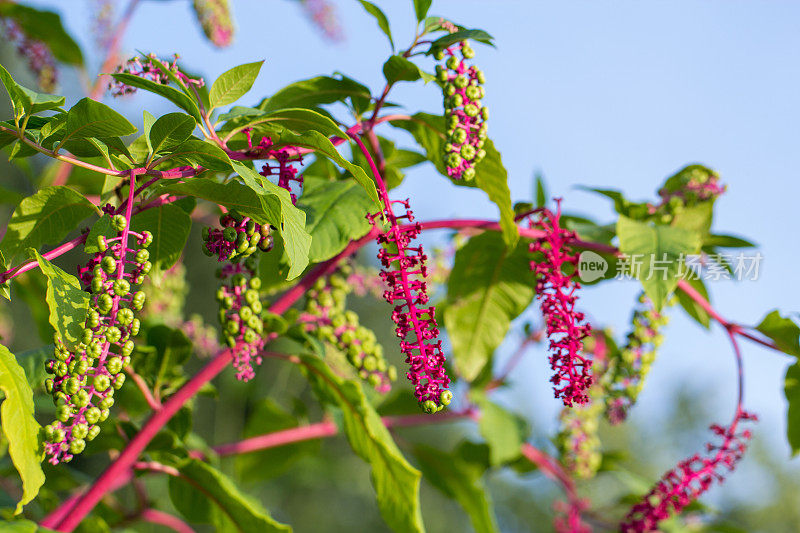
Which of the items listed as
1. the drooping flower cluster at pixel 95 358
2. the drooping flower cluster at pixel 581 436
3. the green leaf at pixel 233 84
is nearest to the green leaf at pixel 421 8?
the green leaf at pixel 233 84

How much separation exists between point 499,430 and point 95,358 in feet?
4.00

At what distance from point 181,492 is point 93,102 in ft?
2.51

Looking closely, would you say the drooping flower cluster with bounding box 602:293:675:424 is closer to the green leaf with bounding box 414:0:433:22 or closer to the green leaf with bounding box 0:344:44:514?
the green leaf with bounding box 414:0:433:22

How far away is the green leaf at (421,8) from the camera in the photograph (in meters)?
0.98

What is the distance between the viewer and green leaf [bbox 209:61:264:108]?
86 centimetres

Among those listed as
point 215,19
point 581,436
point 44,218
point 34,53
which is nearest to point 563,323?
point 44,218

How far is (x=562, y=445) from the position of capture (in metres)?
1.71

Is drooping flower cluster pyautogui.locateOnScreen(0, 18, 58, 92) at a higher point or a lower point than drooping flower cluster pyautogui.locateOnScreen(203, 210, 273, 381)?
higher

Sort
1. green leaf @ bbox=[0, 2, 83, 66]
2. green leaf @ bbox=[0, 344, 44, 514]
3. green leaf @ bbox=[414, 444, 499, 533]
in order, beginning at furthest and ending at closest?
green leaf @ bbox=[0, 2, 83, 66] → green leaf @ bbox=[414, 444, 499, 533] → green leaf @ bbox=[0, 344, 44, 514]

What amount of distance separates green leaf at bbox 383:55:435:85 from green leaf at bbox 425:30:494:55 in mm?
44

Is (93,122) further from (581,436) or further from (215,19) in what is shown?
(581,436)

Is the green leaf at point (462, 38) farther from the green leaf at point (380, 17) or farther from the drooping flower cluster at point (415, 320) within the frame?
the drooping flower cluster at point (415, 320)

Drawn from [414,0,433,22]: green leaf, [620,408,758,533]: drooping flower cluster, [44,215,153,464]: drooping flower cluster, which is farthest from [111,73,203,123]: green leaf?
[620,408,758,533]: drooping flower cluster

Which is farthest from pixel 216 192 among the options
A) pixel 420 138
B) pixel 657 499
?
pixel 657 499
